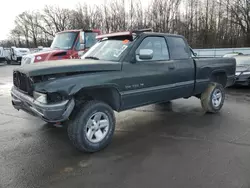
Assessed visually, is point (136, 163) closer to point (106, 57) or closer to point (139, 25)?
point (106, 57)

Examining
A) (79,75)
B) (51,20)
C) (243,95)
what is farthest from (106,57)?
(51,20)

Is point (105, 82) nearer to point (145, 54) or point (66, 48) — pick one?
point (145, 54)

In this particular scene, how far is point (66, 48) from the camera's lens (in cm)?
866

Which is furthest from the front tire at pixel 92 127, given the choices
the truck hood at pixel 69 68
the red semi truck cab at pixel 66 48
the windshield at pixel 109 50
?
the red semi truck cab at pixel 66 48

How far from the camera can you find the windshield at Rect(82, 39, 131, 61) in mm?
4043

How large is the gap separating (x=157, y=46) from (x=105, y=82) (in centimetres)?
159

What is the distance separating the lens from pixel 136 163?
3.24 metres

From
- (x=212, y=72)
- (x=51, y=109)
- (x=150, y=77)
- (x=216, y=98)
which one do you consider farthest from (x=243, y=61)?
(x=51, y=109)

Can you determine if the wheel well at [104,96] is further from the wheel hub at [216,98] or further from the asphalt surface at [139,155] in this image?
the wheel hub at [216,98]

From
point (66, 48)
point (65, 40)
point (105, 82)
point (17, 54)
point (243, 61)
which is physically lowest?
point (105, 82)

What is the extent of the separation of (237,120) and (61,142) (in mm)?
3937

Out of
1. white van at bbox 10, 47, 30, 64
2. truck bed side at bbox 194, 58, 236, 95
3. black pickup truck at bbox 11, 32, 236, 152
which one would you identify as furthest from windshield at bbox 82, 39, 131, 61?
white van at bbox 10, 47, 30, 64

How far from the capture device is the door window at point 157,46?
169 inches

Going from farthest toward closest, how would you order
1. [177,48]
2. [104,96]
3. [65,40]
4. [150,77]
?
1. [65,40]
2. [177,48]
3. [150,77]
4. [104,96]
